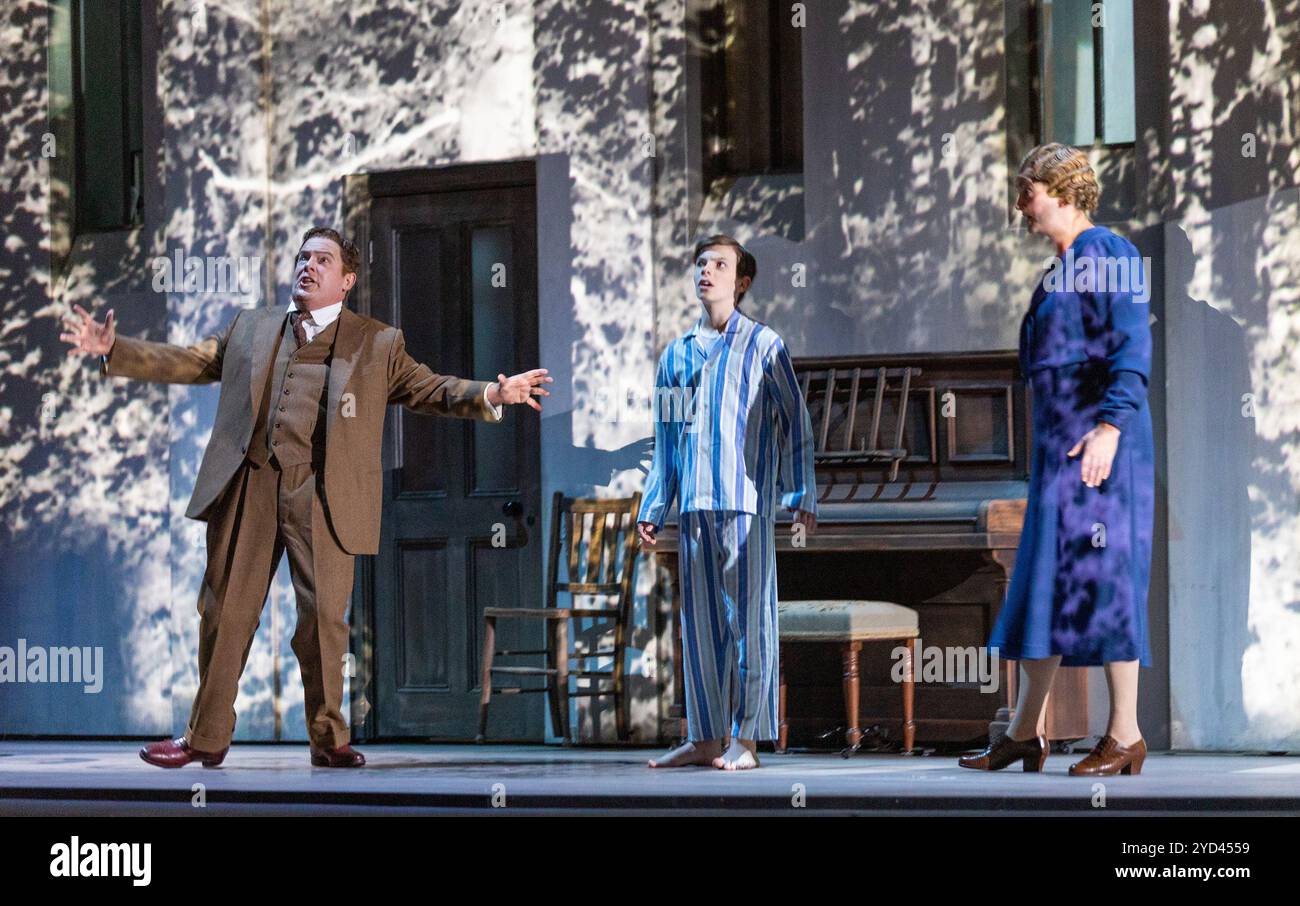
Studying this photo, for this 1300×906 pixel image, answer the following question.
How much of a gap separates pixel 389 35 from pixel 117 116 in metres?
1.47

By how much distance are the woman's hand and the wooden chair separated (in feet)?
9.10

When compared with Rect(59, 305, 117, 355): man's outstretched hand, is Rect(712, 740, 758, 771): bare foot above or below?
below

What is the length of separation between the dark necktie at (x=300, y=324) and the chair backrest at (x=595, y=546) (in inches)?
79.3

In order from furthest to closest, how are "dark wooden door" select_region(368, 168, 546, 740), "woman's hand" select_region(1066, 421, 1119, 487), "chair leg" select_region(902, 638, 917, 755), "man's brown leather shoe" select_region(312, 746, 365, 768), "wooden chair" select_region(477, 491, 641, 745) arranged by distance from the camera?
"dark wooden door" select_region(368, 168, 546, 740)
"wooden chair" select_region(477, 491, 641, 745)
"chair leg" select_region(902, 638, 917, 755)
"man's brown leather shoe" select_region(312, 746, 365, 768)
"woman's hand" select_region(1066, 421, 1119, 487)

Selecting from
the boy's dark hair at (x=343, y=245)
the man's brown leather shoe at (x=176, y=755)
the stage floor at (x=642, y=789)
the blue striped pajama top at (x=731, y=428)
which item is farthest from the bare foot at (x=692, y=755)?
the boy's dark hair at (x=343, y=245)

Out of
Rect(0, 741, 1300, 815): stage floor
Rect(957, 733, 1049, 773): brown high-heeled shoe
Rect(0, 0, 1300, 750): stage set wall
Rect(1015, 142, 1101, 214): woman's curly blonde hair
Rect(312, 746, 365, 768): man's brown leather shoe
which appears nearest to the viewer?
Rect(0, 741, 1300, 815): stage floor

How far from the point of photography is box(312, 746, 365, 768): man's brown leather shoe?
5691mm

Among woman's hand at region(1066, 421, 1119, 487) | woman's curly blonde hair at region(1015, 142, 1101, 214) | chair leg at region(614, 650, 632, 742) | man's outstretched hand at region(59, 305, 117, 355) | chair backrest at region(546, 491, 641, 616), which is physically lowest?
chair leg at region(614, 650, 632, 742)

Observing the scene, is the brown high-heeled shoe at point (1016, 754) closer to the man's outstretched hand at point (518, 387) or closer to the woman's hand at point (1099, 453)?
the woman's hand at point (1099, 453)

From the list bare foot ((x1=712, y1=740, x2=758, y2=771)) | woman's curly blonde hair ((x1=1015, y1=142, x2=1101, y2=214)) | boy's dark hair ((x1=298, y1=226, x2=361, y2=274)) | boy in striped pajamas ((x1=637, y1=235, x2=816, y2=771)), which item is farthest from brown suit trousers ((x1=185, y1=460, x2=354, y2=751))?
woman's curly blonde hair ((x1=1015, y1=142, x2=1101, y2=214))

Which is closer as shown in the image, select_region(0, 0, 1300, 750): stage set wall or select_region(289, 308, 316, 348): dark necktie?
select_region(289, 308, 316, 348): dark necktie

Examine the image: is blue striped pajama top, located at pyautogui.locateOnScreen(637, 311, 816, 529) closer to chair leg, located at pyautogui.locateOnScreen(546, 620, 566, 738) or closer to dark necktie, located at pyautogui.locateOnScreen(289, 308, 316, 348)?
dark necktie, located at pyautogui.locateOnScreen(289, 308, 316, 348)

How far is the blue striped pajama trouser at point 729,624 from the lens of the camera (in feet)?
18.3

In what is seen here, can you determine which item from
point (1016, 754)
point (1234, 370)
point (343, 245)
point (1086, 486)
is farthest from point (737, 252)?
point (1234, 370)
